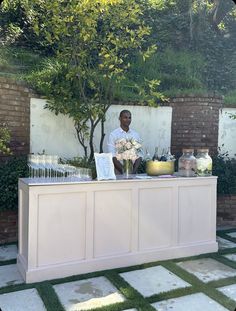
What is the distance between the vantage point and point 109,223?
345 cm

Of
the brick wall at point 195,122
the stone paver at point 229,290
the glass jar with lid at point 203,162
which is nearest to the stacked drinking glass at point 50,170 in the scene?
the glass jar with lid at point 203,162

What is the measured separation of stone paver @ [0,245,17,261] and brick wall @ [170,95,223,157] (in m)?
2.88

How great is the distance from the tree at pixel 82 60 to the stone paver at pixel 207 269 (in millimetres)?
2011

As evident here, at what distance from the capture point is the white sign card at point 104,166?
11.2ft

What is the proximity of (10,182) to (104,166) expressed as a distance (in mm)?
1358

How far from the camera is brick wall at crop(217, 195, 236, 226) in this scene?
536 centimetres

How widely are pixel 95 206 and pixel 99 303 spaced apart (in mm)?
933

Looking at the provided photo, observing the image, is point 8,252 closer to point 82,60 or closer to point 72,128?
point 72,128

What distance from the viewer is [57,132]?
189 inches

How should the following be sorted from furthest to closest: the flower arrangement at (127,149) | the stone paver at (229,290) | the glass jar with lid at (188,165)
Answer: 1. the glass jar with lid at (188,165)
2. the flower arrangement at (127,149)
3. the stone paver at (229,290)

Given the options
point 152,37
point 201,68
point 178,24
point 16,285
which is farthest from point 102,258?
point 178,24

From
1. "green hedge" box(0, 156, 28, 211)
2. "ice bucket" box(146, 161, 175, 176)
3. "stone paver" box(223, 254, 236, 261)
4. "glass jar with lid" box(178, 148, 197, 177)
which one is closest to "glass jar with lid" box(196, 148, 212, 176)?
"glass jar with lid" box(178, 148, 197, 177)

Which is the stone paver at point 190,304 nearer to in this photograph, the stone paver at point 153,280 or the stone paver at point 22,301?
the stone paver at point 153,280

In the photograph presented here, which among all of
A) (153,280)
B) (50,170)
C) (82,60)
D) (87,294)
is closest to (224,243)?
(153,280)
